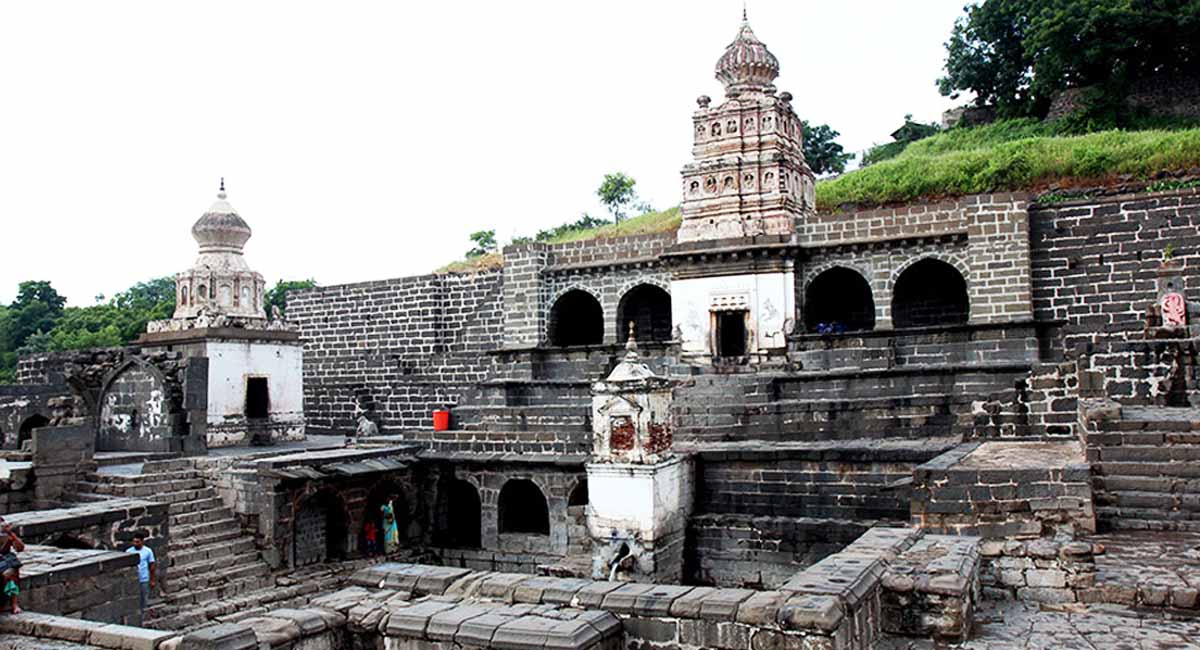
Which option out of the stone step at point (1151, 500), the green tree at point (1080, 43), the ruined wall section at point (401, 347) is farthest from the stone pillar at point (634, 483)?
the green tree at point (1080, 43)

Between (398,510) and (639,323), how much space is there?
333 inches

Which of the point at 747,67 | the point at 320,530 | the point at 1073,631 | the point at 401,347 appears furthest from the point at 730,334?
the point at 1073,631

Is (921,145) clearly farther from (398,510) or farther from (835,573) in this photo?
(835,573)

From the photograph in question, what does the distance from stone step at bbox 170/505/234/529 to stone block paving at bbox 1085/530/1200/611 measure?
12.3 meters

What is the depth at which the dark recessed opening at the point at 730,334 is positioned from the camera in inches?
829

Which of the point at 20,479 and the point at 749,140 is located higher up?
the point at 749,140

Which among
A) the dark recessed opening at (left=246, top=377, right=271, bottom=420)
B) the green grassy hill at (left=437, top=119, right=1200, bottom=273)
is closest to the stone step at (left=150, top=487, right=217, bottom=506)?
the dark recessed opening at (left=246, top=377, right=271, bottom=420)

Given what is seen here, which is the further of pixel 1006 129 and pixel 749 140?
pixel 1006 129

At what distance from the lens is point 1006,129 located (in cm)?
3362

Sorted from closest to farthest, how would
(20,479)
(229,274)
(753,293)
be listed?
(20,479) < (753,293) < (229,274)

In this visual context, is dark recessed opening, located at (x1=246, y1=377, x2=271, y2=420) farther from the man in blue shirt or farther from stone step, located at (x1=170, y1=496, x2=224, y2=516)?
the man in blue shirt

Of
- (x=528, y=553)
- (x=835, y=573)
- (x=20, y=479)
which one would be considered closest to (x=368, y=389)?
(x=528, y=553)

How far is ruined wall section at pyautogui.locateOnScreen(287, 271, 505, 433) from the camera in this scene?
2531 cm

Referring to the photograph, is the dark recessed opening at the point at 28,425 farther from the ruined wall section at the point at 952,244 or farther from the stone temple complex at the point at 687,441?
the ruined wall section at the point at 952,244
